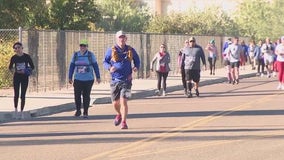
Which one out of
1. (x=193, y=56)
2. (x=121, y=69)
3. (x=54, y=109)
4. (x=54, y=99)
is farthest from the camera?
(x=193, y=56)

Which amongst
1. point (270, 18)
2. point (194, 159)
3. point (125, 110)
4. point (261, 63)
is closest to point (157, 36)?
point (261, 63)

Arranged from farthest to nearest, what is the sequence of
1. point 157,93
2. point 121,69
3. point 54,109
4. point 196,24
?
point 196,24 < point 157,93 < point 54,109 < point 121,69

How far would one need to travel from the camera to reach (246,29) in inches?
3081

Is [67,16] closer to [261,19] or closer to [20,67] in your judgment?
[20,67]

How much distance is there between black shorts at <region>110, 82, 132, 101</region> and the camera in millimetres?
14263

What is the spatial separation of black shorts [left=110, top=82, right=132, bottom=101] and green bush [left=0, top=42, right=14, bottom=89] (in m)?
12.3

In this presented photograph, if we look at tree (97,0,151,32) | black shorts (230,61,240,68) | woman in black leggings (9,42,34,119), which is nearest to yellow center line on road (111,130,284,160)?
woman in black leggings (9,42,34,119)

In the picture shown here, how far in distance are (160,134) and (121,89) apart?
1469 millimetres

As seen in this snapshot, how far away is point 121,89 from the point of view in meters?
14.3

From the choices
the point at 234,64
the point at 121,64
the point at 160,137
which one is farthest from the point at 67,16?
the point at 160,137

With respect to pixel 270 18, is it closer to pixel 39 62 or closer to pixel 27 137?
pixel 39 62

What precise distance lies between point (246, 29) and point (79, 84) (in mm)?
62730

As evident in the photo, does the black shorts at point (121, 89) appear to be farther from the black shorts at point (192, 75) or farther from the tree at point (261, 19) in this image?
the tree at point (261, 19)

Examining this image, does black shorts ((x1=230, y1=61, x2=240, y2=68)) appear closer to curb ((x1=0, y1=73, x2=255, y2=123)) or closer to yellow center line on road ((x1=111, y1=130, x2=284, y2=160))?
curb ((x1=0, y1=73, x2=255, y2=123))
